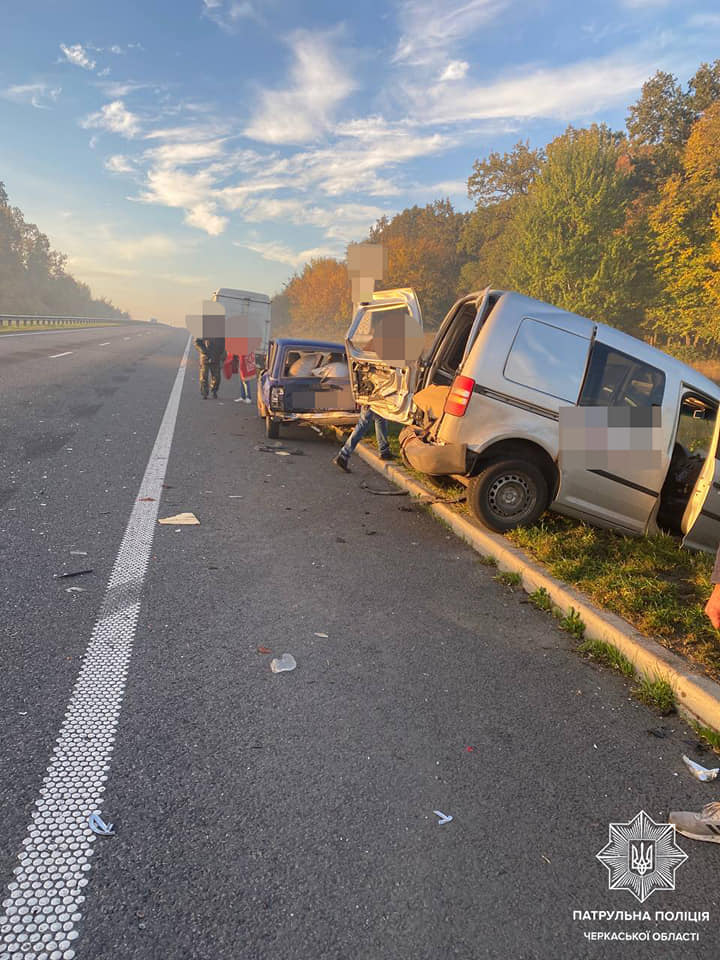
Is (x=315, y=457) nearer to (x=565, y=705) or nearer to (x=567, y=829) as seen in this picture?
(x=565, y=705)

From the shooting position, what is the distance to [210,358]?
565 inches

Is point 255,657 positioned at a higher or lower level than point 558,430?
lower

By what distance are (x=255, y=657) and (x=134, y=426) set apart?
7396 mm

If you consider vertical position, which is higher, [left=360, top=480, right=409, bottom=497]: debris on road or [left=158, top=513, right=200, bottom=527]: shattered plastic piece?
[left=158, top=513, right=200, bottom=527]: shattered plastic piece

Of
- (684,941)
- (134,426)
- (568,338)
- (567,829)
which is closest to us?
(684,941)

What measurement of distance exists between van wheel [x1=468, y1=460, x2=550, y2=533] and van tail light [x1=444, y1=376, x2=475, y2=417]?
0.60 meters

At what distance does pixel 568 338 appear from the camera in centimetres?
536

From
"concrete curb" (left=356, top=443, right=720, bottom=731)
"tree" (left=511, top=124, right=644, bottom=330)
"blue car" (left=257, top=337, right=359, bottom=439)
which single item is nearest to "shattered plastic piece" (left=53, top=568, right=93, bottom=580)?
"concrete curb" (left=356, top=443, right=720, bottom=731)

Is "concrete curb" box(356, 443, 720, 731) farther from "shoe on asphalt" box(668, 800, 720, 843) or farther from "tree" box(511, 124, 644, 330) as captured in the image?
"tree" box(511, 124, 644, 330)

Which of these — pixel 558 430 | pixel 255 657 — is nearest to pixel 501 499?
pixel 558 430

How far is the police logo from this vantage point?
2062 mm

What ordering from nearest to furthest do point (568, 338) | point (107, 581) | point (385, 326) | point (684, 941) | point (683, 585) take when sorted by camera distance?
point (684, 941) < point (107, 581) < point (683, 585) < point (568, 338) < point (385, 326)

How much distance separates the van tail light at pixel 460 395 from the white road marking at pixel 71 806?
3066 millimetres

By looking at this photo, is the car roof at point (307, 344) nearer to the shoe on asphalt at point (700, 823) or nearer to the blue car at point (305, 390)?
the blue car at point (305, 390)
